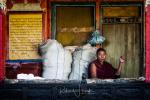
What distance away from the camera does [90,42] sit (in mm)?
10648

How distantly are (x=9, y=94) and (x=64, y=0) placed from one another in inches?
106

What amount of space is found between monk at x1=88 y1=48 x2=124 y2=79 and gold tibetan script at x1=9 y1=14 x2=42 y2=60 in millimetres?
1351

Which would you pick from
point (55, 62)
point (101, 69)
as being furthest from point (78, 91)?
point (55, 62)

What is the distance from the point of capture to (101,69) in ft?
33.3

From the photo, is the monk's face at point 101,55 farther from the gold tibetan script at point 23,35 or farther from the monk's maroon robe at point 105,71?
the gold tibetan script at point 23,35

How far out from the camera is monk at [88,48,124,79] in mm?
10078

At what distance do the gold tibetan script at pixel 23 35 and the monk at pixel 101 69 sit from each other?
53.2 inches

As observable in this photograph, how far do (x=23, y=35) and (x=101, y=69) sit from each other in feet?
6.10

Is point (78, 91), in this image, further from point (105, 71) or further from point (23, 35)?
point (23, 35)

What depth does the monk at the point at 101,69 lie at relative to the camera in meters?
10.1

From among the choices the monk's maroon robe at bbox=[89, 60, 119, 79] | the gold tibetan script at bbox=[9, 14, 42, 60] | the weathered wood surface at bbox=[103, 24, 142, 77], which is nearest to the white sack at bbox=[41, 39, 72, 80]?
the gold tibetan script at bbox=[9, 14, 42, 60]

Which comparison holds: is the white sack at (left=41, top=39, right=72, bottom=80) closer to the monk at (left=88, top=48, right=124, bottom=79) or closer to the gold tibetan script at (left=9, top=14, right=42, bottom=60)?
the gold tibetan script at (left=9, top=14, right=42, bottom=60)

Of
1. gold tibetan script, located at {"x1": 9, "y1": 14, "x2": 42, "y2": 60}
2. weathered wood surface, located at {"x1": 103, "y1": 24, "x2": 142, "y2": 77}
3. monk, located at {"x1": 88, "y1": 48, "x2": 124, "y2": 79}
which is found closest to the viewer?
monk, located at {"x1": 88, "y1": 48, "x2": 124, "y2": 79}

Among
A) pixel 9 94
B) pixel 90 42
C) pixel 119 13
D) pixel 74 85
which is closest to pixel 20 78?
pixel 9 94
